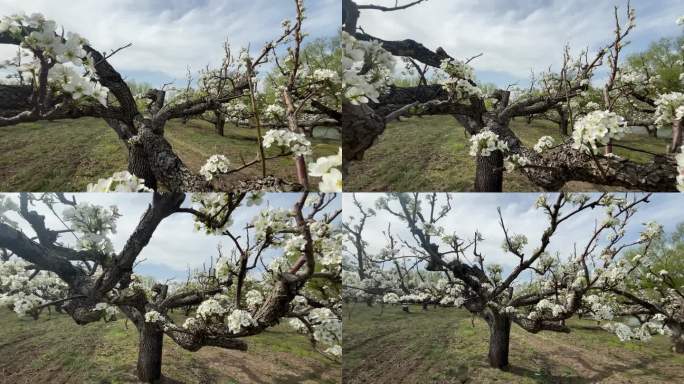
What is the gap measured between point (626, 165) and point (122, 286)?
2.47 metres

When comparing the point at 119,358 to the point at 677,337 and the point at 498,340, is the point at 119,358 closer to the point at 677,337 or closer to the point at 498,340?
the point at 498,340

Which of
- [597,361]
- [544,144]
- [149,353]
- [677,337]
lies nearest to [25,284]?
[149,353]

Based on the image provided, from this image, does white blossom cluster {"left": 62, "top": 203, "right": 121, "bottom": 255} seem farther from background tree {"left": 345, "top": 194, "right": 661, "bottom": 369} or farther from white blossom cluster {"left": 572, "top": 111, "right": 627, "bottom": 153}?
white blossom cluster {"left": 572, "top": 111, "right": 627, "bottom": 153}

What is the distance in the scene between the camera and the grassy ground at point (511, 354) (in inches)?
104

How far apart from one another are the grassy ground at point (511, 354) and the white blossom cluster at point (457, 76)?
1.41m

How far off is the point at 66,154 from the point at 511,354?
2778 mm

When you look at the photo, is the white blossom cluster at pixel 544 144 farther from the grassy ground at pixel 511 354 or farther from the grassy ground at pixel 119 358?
the grassy ground at pixel 119 358

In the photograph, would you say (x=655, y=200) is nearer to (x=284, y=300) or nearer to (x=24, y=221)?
(x=284, y=300)

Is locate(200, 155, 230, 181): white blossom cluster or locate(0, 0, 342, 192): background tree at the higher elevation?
locate(0, 0, 342, 192): background tree

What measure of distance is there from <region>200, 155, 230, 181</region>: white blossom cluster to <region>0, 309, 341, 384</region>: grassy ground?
59.2 inches

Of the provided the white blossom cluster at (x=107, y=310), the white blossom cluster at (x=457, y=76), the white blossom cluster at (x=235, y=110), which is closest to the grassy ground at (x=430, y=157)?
→ the white blossom cluster at (x=457, y=76)

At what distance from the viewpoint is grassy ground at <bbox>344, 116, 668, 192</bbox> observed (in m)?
1.56

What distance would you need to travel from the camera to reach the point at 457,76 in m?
1.58

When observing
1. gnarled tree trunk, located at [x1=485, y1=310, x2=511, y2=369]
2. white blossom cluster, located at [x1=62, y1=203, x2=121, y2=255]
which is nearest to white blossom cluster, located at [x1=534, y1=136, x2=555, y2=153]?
gnarled tree trunk, located at [x1=485, y1=310, x2=511, y2=369]
